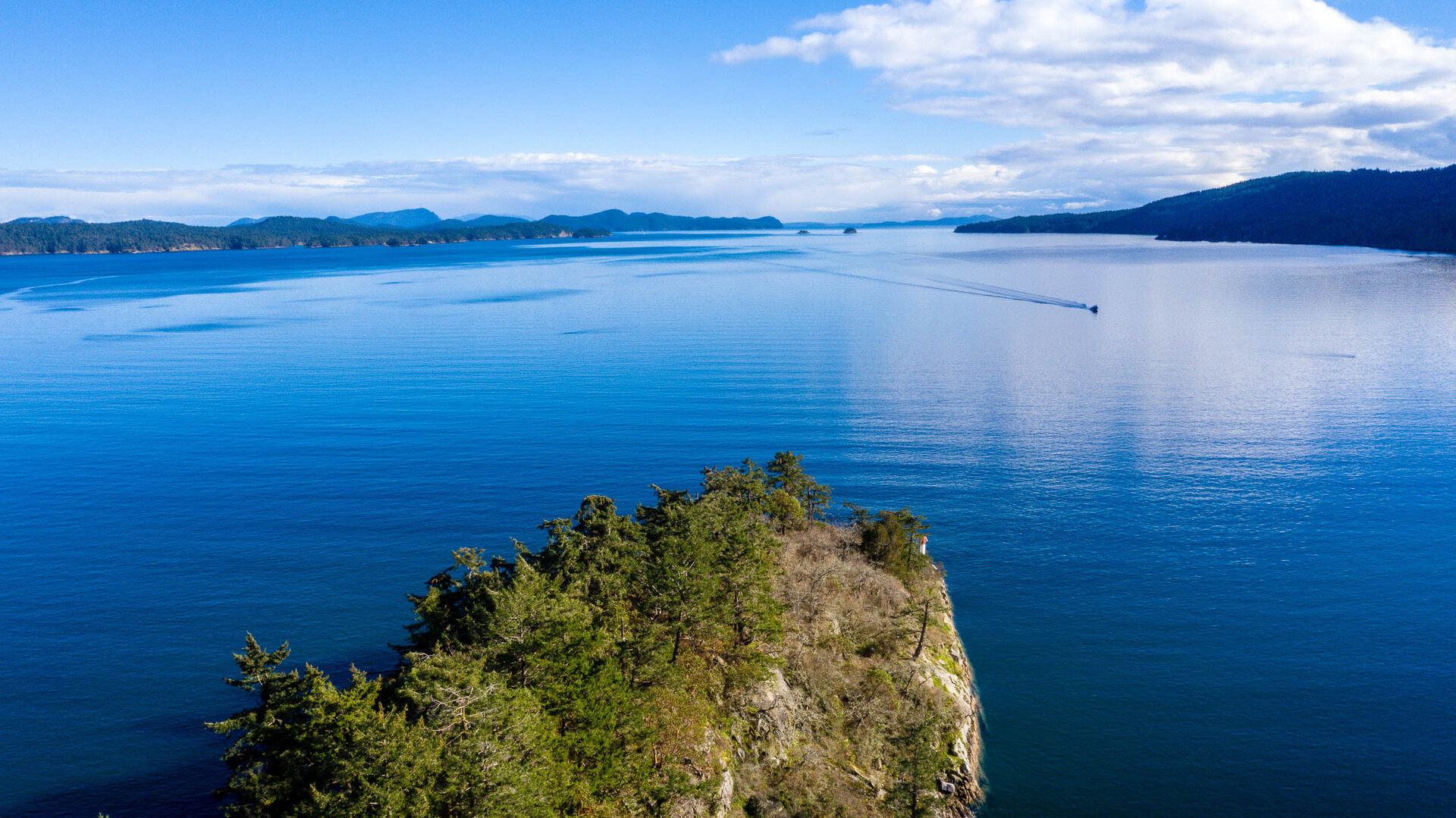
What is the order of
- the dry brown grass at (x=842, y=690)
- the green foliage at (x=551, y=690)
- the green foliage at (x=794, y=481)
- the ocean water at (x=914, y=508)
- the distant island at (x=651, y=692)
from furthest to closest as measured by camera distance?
1. the green foliage at (x=794, y=481)
2. the ocean water at (x=914, y=508)
3. the dry brown grass at (x=842, y=690)
4. the distant island at (x=651, y=692)
5. the green foliage at (x=551, y=690)

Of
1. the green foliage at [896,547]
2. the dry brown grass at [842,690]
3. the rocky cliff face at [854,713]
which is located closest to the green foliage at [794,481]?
the green foliage at [896,547]

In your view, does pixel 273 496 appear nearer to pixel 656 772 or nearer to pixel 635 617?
pixel 635 617

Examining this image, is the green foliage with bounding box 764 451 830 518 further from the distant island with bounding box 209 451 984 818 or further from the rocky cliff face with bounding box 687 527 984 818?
the rocky cliff face with bounding box 687 527 984 818

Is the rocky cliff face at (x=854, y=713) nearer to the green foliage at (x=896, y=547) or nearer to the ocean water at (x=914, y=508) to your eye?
the green foliage at (x=896, y=547)

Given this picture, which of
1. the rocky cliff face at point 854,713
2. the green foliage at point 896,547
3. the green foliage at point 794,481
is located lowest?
the rocky cliff face at point 854,713

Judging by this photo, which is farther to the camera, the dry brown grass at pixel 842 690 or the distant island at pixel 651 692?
the dry brown grass at pixel 842 690

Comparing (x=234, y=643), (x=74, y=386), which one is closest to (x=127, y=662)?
(x=234, y=643)

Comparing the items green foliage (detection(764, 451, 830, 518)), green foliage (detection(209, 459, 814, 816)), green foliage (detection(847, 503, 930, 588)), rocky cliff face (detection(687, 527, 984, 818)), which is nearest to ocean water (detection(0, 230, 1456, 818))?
rocky cliff face (detection(687, 527, 984, 818))
